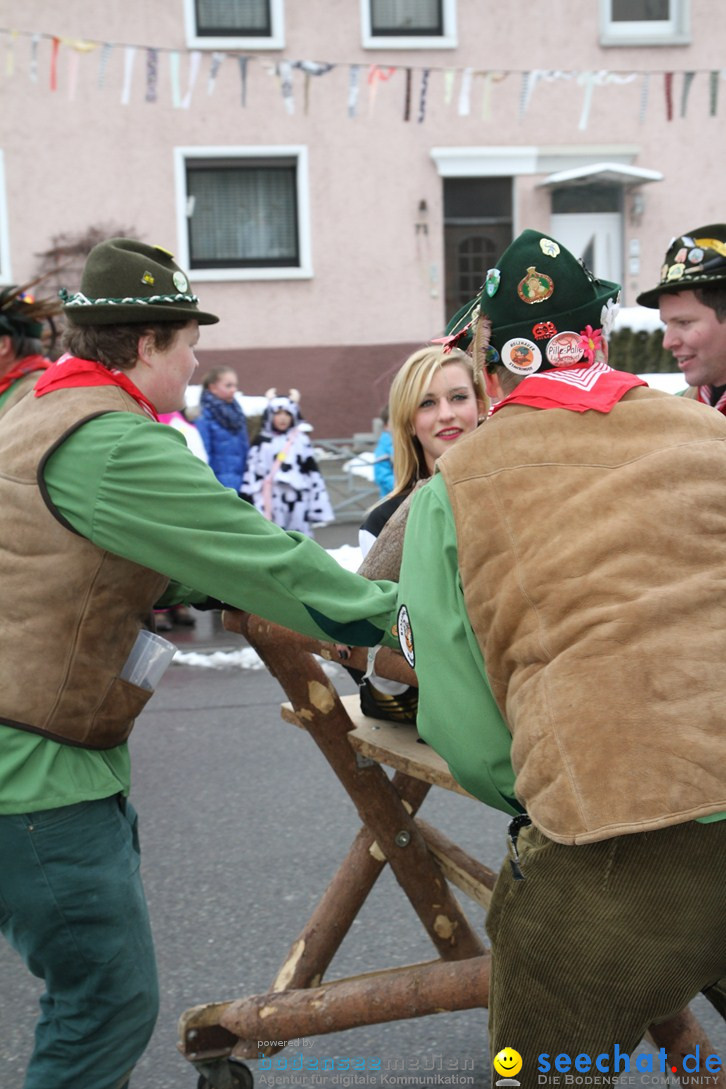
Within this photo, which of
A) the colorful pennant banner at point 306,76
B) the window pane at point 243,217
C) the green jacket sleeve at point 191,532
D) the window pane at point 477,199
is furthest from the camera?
the window pane at point 477,199

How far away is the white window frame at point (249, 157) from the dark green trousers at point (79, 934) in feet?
47.2

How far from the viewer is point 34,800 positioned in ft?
7.34

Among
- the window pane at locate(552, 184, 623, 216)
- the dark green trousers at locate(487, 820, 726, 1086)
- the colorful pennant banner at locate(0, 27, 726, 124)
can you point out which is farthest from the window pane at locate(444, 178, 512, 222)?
the dark green trousers at locate(487, 820, 726, 1086)

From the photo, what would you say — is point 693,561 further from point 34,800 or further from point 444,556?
point 34,800

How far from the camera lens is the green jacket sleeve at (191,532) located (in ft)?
7.11

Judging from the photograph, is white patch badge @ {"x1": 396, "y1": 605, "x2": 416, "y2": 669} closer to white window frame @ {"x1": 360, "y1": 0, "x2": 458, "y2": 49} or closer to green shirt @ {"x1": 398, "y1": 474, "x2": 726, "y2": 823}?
green shirt @ {"x1": 398, "y1": 474, "x2": 726, "y2": 823}

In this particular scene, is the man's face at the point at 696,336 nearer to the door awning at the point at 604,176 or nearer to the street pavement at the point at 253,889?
the street pavement at the point at 253,889

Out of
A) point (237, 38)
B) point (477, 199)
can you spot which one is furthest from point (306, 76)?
point (477, 199)

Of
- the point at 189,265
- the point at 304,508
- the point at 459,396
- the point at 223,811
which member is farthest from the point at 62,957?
the point at 189,265

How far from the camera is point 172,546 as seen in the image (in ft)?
7.13

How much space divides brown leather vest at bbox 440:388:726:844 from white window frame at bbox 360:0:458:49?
15.7 metres

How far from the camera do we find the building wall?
51.5ft

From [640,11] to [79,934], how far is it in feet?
56.3

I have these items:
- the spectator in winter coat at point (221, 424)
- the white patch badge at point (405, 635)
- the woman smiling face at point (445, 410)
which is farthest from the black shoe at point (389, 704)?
the spectator in winter coat at point (221, 424)
